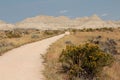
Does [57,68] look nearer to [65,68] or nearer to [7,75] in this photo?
[65,68]

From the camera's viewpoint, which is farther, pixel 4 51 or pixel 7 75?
pixel 4 51

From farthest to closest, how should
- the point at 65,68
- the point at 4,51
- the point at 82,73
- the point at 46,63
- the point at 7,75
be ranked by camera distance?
the point at 4,51
the point at 46,63
the point at 65,68
the point at 82,73
the point at 7,75

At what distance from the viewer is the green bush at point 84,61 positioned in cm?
1611

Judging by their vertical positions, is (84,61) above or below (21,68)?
above

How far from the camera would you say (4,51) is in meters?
24.5

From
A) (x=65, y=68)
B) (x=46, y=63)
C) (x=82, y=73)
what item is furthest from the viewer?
(x=46, y=63)

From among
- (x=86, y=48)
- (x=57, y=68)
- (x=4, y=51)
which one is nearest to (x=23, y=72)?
(x=57, y=68)

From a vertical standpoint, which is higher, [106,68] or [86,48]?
[86,48]

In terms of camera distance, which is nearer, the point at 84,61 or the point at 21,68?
the point at 84,61

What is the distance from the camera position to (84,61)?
1653 centimetres

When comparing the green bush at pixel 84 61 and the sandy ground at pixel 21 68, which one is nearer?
the sandy ground at pixel 21 68

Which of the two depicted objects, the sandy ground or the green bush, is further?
the green bush

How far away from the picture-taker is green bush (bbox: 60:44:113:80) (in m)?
16.1

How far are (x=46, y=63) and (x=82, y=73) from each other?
3.10 m
